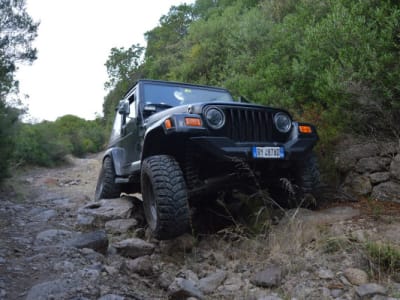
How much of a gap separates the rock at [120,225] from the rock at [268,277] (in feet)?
6.19

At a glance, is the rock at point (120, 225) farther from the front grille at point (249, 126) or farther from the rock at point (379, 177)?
the rock at point (379, 177)

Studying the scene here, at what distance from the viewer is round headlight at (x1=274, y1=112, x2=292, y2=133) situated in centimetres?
394

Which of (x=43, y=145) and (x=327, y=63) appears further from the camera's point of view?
(x=43, y=145)

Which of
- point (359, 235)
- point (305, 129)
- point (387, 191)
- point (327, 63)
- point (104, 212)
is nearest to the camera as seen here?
point (359, 235)

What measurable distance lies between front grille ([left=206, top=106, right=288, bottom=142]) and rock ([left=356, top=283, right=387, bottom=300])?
5.44 ft

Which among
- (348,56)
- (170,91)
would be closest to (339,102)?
(348,56)

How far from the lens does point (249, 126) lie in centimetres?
381

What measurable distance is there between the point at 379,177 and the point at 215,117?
2.04 m

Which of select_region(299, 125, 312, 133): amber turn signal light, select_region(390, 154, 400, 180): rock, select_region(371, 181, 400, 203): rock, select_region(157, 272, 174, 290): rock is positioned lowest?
select_region(157, 272, 174, 290): rock

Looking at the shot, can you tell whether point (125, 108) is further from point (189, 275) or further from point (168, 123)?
point (189, 275)

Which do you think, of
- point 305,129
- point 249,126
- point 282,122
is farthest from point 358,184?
point 249,126

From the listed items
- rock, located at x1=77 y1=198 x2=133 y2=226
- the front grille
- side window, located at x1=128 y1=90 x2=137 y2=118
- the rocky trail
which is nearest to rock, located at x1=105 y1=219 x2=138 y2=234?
the rocky trail

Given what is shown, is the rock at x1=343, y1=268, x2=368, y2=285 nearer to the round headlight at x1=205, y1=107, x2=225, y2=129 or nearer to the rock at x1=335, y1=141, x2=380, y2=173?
the round headlight at x1=205, y1=107, x2=225, y2=129

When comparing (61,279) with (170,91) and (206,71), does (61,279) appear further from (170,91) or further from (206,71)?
(206,71)
